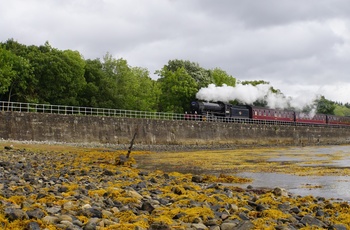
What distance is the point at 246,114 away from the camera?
232 feet

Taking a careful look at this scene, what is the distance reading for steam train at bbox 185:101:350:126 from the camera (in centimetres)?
6203

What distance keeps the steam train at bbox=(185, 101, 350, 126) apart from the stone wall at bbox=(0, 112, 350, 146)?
2.53m

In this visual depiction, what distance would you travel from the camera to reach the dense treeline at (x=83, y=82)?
5359 centimetres

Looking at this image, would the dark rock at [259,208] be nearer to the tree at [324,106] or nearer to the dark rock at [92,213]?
the dark rock at [92,213]

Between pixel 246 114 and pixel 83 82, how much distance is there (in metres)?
27.4

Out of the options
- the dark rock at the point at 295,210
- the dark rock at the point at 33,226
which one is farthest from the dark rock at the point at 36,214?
the dark rock at the point at 295,210

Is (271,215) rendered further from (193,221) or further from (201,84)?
(201,84)

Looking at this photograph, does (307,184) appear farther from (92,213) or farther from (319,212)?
(92,213)

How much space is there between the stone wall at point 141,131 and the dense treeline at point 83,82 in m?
12.0

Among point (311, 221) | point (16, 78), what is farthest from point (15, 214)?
point (16, 78)

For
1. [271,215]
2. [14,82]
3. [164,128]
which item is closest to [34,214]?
[271,215]

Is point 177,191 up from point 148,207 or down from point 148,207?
down

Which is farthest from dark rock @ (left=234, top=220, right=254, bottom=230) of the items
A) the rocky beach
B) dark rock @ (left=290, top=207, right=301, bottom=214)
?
dark rock @ (left=290, top=207, right=301, bottom=214)

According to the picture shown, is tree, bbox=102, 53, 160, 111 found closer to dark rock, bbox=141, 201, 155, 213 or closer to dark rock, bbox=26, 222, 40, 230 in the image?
dark rock, bbox=141, 201, 155, 213
